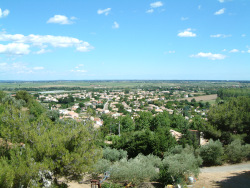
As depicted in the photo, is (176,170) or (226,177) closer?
(176,170)

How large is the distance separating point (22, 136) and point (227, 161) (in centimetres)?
1231

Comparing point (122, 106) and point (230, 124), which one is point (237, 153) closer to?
point (230, 124)

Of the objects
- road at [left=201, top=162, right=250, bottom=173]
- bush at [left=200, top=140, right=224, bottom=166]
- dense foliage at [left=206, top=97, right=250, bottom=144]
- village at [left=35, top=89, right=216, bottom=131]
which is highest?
dense foliage at [left=206, top=97, right=250, bottom=144]

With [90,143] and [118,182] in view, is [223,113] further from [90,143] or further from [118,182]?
[90,143]

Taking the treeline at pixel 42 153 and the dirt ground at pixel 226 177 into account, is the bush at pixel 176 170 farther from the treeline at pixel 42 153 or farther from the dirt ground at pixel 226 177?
the treeline at pixel 42 153

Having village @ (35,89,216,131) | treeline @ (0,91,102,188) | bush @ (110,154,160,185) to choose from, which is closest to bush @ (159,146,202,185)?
bush @ (110,154,160,185)

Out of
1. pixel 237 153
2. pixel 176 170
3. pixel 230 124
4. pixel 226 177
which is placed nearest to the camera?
pixel 176 170

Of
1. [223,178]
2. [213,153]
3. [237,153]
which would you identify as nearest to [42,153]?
[223,178]

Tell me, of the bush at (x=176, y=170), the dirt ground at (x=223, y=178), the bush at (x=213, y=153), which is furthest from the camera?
the bush at (x=213, y=153)

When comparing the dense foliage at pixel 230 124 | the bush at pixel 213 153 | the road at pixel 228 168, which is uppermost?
the dense foliage at pixel 230 124

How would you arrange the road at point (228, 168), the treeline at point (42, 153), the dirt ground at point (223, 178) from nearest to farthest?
the treeline at point (42, 153), the dirt ground at point (223, 178), the road at point (228, 168)

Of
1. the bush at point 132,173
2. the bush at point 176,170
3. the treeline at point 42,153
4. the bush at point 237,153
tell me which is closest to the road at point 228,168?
the bush at point 237,153

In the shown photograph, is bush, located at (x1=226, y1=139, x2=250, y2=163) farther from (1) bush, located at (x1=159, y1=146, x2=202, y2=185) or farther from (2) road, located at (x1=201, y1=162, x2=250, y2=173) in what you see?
(1) bush, located at (x1=159, y1=146, x2=202, y2=185)

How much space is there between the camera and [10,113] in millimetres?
9258
